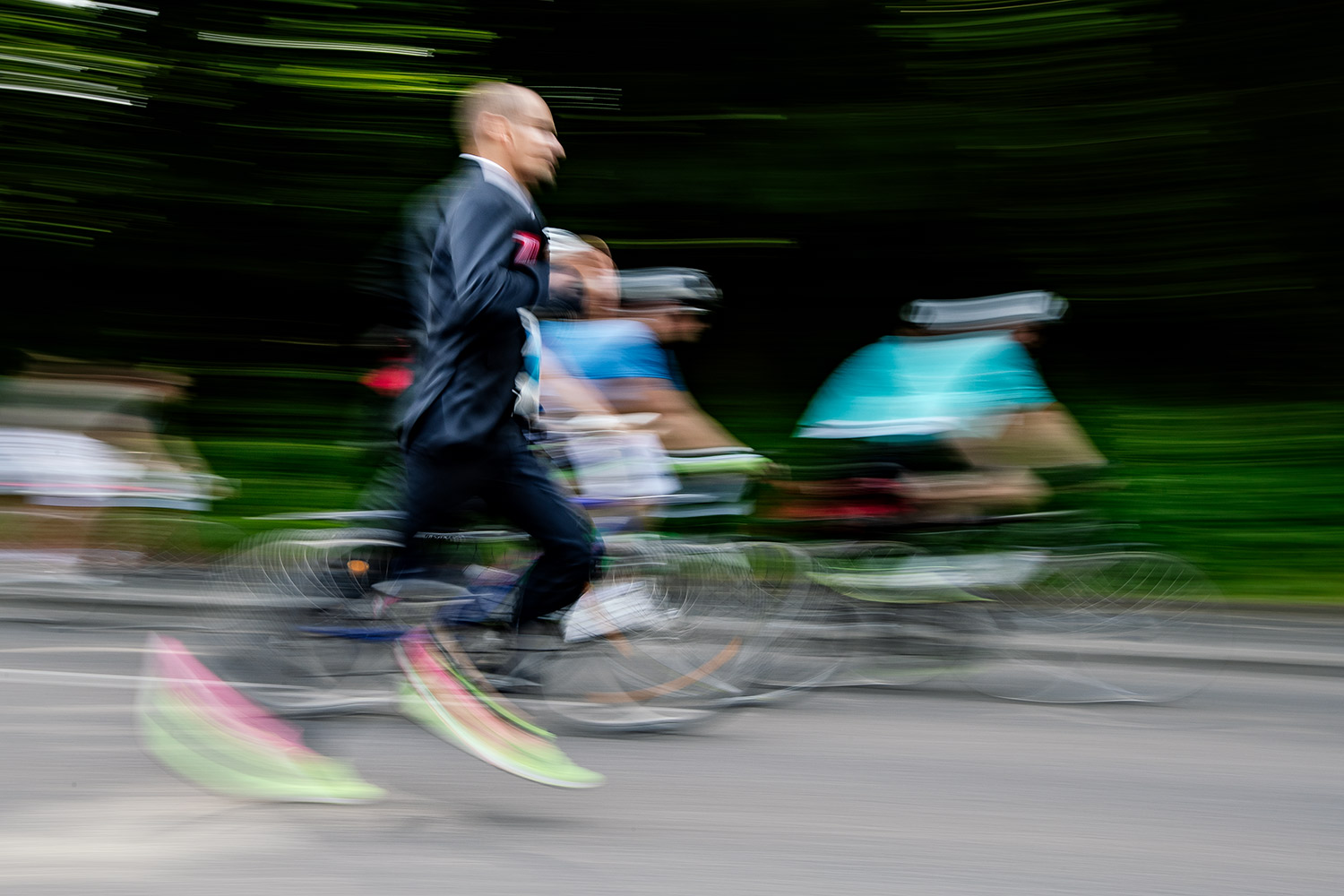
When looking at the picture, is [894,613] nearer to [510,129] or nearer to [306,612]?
[306,612]

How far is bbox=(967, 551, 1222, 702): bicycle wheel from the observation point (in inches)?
211

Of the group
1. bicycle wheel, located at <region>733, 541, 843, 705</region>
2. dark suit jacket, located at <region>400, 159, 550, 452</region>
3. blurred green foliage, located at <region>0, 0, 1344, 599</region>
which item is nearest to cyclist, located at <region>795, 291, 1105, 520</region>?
bicycle wheel, located at <region>733, 541, 843, 705</region>

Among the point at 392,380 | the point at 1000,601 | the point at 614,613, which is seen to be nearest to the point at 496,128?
the point at 614,613

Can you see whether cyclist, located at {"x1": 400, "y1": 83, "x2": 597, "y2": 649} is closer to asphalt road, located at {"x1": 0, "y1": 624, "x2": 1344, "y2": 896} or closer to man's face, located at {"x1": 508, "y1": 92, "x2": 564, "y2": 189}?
man's face, located at {"x1": 508, "y1": 92, "x2": 564, "y2": 189}

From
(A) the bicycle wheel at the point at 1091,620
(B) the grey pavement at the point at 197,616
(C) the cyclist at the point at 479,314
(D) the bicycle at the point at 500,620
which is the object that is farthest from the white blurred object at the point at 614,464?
(B) the grey pavement at the point at 197,616

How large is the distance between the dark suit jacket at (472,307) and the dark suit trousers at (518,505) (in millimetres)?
66

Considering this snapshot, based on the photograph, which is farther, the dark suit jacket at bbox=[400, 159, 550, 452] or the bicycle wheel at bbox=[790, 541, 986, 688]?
the bicycle wheel at bbox=[790, 541, 986, 688]

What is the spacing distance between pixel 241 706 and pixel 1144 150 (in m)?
7.15

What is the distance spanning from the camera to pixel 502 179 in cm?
375

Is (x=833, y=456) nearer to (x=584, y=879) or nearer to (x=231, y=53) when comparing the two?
(x=584, y=879)

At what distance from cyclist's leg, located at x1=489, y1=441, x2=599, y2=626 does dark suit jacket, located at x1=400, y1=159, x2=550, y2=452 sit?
0.18 meters

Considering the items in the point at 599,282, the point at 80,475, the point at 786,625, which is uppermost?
the point at 599,282

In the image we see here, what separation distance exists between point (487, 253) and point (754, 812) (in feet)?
5.76

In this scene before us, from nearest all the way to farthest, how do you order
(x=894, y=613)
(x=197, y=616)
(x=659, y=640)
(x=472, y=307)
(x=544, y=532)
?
(x=472, y=307)
(x=544, y=532)
(x=659, y=640)
(x=894, y=613)
(x=197, y=616)
